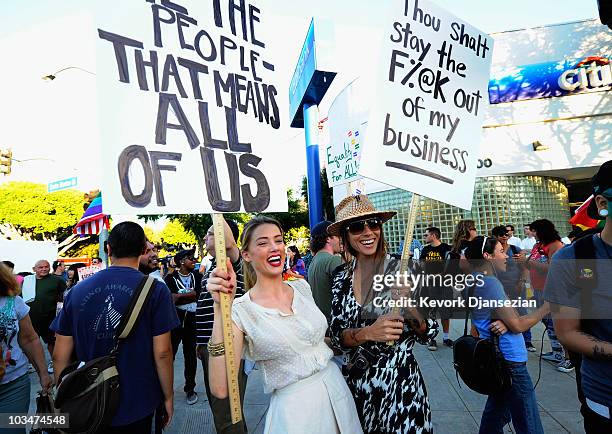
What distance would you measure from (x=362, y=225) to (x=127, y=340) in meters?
1.62

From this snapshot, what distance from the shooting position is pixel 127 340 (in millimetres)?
2389

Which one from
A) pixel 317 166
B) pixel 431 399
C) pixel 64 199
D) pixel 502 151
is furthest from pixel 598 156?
pixel 64 199

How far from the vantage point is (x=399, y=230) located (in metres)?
17.1

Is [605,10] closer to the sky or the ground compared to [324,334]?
closer to the sky

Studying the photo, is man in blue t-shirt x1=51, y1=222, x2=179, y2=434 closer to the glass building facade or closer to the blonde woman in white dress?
the blonde woman in white dress

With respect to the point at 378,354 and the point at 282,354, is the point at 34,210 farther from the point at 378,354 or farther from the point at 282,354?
the point at 378,354

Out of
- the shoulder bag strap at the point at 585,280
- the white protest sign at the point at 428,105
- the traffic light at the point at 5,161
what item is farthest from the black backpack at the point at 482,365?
the traffic light at the point at 5,161

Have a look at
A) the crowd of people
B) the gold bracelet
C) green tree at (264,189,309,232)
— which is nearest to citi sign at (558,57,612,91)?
the crowd of people

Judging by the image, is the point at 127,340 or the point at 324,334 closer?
the point at 324,334

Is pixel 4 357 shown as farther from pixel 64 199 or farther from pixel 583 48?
pixel 64 199

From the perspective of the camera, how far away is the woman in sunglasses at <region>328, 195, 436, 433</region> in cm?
204

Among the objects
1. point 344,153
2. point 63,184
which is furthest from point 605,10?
point 63,184

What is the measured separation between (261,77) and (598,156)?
55.5 feet

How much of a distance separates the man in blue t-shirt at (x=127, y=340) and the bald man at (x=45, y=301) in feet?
16.1
